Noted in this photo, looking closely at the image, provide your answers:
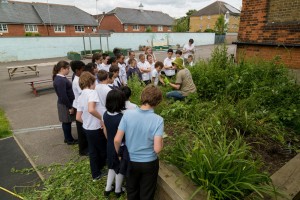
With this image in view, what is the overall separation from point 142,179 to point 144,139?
0.53 metres

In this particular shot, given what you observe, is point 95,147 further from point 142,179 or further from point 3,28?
point 3,28

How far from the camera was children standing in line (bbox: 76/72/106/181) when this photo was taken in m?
3.15

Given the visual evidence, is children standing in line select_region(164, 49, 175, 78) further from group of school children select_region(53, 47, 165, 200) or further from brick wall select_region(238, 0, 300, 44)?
group of school children select_region(53, 47, 165, 200)

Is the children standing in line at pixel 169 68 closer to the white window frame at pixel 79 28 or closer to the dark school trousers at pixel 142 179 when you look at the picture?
the dark school trousers at pixel 142 179

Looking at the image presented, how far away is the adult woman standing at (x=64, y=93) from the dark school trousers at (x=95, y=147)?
135 cm

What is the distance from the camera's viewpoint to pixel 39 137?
4.93 metres

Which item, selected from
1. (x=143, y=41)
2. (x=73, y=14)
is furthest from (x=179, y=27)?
(x=73, y=14)

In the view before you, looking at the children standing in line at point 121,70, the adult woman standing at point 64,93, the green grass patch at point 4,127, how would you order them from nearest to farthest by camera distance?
the adult woman standing at point 64,93
the green grass patch at point 4,127
the children standing in line at point 121,70

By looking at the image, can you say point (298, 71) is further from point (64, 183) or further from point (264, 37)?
point (64, 183)

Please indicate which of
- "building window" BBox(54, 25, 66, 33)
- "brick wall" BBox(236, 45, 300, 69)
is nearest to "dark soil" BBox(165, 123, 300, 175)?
"brick wall" BBox(236, 45, 300, 69)

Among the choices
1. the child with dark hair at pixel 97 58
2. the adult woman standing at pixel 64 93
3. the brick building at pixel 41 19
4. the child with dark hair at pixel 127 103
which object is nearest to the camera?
the child with dark hair at pixel 127 103

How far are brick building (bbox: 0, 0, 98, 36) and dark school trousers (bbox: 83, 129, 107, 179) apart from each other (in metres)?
32.6

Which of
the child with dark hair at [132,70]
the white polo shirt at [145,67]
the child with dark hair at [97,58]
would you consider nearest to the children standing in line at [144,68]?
the white polo shirt at [145,67]

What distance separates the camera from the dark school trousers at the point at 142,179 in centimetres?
233
